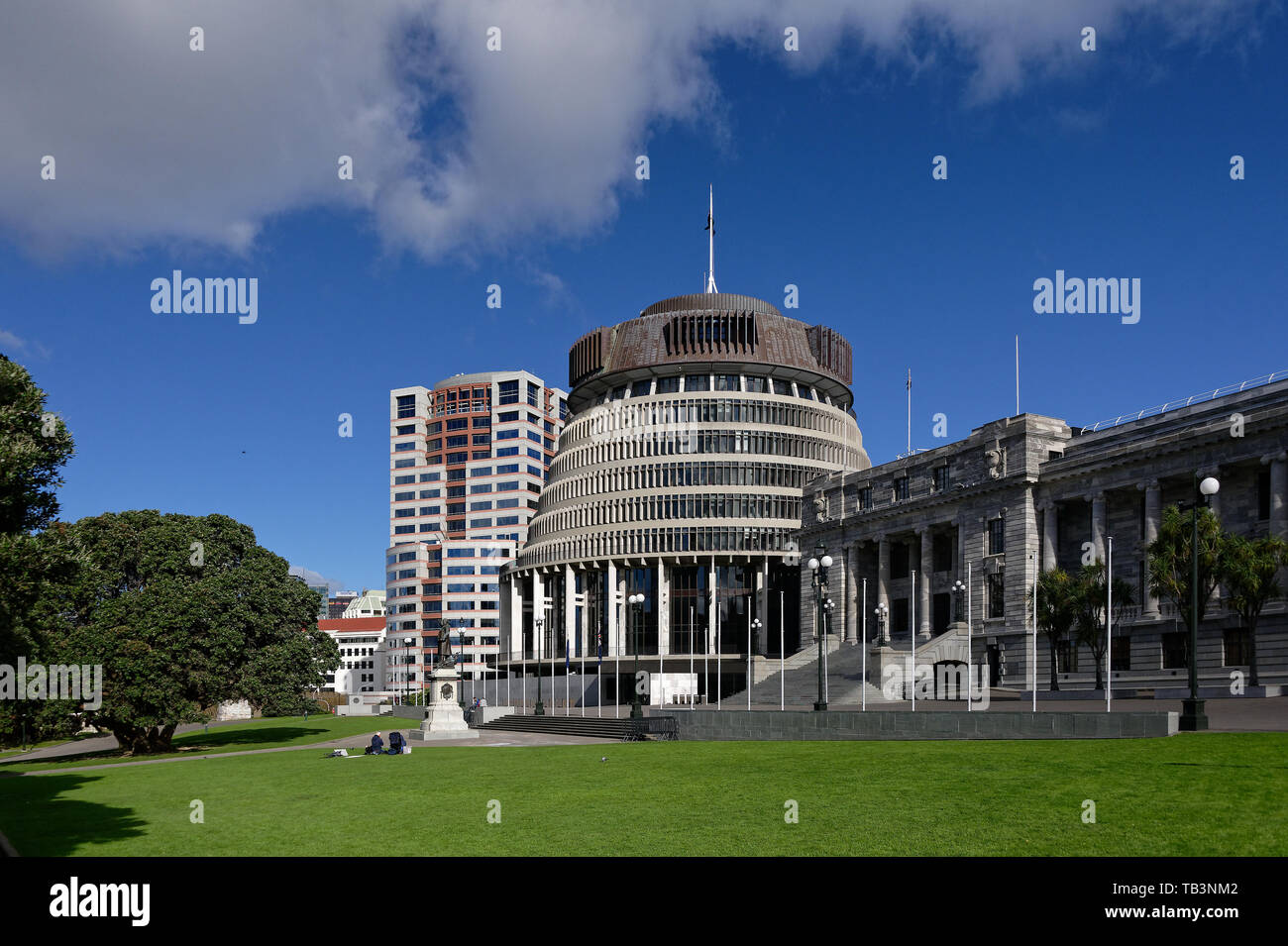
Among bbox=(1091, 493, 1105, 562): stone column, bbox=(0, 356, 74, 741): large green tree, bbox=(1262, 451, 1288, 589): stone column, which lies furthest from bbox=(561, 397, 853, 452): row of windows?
bbox=(0, 356, 74, 741): large green tree

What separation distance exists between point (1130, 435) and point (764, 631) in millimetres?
49380

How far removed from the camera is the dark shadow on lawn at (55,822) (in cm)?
1917

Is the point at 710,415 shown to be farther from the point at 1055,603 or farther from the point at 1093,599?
the point at 1093,599

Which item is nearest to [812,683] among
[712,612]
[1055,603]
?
[1055,603]

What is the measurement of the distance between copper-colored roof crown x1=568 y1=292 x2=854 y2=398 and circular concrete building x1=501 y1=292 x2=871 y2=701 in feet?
0.53

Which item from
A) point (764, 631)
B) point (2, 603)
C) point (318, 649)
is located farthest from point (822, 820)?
point (764, 631)

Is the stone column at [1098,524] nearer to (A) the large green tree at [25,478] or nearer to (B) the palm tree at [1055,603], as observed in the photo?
(B) the palm tree at [1055,603]

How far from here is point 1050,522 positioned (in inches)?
2864

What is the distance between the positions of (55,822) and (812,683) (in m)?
56.8

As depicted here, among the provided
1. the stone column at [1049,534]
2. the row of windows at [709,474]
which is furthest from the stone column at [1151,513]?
the row of windows at [709,474]

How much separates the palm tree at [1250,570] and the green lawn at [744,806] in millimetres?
22049

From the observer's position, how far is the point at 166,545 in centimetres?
5894

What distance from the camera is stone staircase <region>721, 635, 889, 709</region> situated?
67000mm
